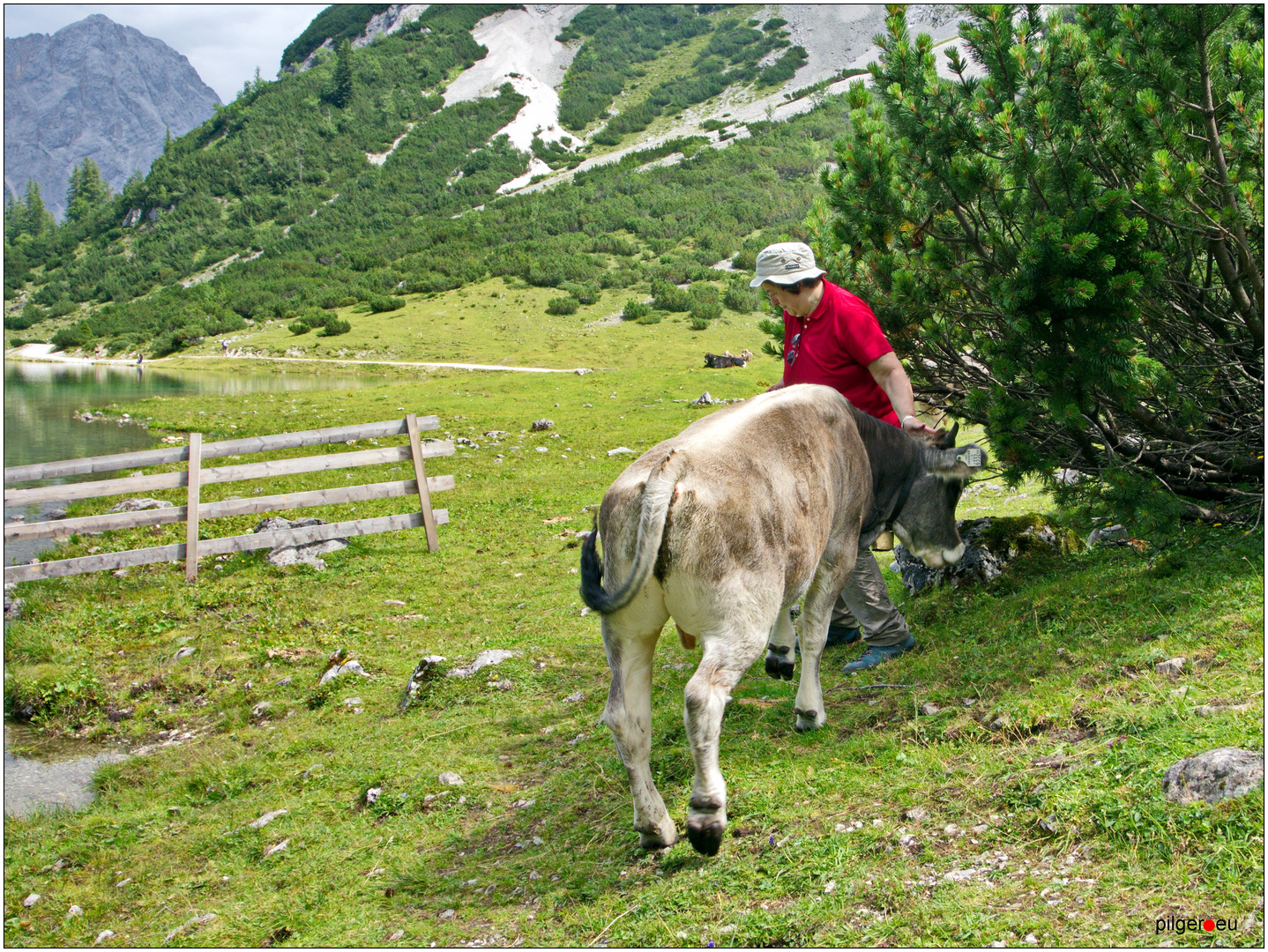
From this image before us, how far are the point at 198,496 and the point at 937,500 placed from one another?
9.83m

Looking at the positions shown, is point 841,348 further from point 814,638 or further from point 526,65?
point 526,65

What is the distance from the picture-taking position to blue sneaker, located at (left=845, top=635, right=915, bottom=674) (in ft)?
21.1

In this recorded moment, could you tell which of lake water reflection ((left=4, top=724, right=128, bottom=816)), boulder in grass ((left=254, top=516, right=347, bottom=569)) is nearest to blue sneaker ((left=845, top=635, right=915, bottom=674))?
lake water reflection ((left=4, top=724, right=128, bottom=816))

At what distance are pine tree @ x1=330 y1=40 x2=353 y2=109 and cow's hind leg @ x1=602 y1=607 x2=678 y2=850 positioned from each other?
6647 inches

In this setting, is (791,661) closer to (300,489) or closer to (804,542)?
(804,542)

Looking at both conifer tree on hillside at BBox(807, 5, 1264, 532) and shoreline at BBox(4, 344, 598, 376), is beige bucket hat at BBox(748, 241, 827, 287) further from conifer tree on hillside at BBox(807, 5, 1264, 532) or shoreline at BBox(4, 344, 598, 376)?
shoreline at BBox(4, 344, 598, 376)

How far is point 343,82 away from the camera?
15450 cm

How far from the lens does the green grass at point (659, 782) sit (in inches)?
140

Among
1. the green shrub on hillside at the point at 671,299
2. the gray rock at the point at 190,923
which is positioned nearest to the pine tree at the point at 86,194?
the green shrub on hillside at the point at 671,299

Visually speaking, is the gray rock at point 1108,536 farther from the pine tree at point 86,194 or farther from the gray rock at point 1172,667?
the pine tree at point 86,194

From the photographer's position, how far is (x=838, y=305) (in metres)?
5.99

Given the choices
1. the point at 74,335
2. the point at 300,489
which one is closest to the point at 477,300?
the point at 74,335

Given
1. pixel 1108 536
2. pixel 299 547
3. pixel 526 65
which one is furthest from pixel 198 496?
pixel 526 65

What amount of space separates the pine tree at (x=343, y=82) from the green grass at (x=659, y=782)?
16442 cm
